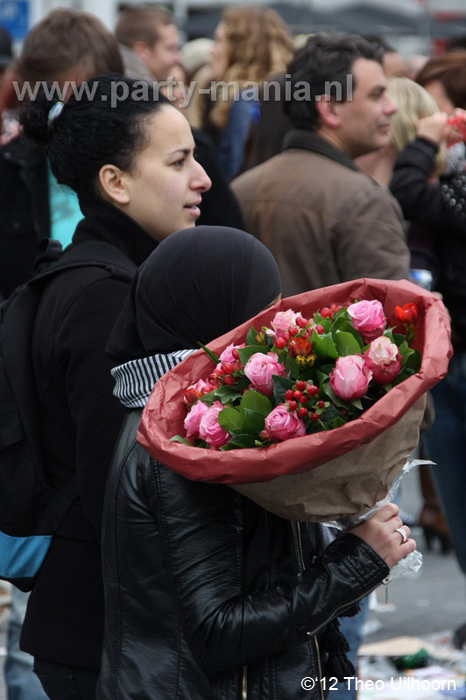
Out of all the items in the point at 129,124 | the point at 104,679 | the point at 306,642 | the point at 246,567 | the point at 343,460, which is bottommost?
the point at 104,679

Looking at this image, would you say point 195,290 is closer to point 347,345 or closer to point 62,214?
point 347,345

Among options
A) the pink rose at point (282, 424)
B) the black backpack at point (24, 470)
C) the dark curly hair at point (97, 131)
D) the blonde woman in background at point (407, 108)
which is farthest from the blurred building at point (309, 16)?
the pink rose at point (282, 424)

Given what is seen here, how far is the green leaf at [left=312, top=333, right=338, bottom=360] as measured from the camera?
1.87 meters

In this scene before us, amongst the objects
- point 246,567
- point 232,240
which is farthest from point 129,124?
point 246,567

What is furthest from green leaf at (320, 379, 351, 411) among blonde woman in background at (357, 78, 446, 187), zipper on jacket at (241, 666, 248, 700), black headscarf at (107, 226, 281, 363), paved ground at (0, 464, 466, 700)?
blonde woman in background at (357, 78, 446, 187)

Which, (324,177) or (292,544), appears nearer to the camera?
(292,544)

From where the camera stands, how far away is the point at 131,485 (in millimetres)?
2002

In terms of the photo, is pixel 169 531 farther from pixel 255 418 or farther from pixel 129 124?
pixel 129 124

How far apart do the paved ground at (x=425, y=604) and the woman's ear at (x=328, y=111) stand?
223cm

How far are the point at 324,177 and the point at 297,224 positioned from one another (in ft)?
0.68

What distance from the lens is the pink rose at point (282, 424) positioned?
1784 millimetres

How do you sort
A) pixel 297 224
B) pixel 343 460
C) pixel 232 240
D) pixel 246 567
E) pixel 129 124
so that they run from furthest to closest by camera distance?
pixel 297 224 → pixel 129 124 → pixel 232 240 → pixel 246 567 → pixel 343 460

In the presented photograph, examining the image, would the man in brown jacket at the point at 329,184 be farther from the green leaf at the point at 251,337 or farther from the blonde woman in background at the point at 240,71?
the green leaf at the point at 251,337

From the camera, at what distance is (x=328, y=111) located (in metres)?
4.11
